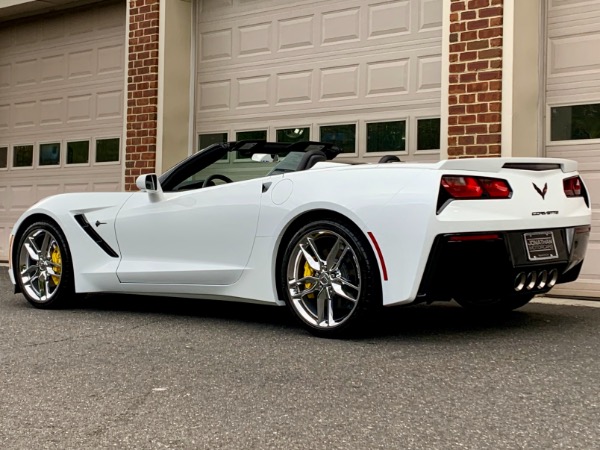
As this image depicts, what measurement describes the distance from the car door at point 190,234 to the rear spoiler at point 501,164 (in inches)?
52.3

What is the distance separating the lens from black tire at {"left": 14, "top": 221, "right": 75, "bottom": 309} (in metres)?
6.08

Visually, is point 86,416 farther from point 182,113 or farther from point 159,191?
point 182,113

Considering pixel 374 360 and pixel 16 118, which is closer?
pixel 374 360

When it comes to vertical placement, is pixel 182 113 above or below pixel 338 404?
above

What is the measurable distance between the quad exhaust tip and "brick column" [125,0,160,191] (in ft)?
19.6

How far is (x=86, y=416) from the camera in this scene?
304cm

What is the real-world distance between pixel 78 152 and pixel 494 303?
7444mm

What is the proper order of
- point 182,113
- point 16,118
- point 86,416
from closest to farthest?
point 86,416, point 182,113, point 16,118

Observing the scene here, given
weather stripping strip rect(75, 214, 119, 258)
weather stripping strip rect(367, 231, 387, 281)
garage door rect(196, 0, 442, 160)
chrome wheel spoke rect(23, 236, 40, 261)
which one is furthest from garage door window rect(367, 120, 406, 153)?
weather stripping strip rect(367, 231, 387, 281)

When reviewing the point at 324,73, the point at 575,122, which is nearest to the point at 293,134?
the point at 324,73

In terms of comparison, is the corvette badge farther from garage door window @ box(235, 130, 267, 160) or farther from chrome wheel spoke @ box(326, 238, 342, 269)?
garage door window @ box(235, 130, 267, 160)

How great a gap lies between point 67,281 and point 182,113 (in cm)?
422

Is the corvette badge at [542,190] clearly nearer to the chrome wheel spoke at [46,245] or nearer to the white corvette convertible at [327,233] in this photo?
the white corvette convertible at [327,233]

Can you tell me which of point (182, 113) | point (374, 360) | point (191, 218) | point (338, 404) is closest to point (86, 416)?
point (338, 404)
